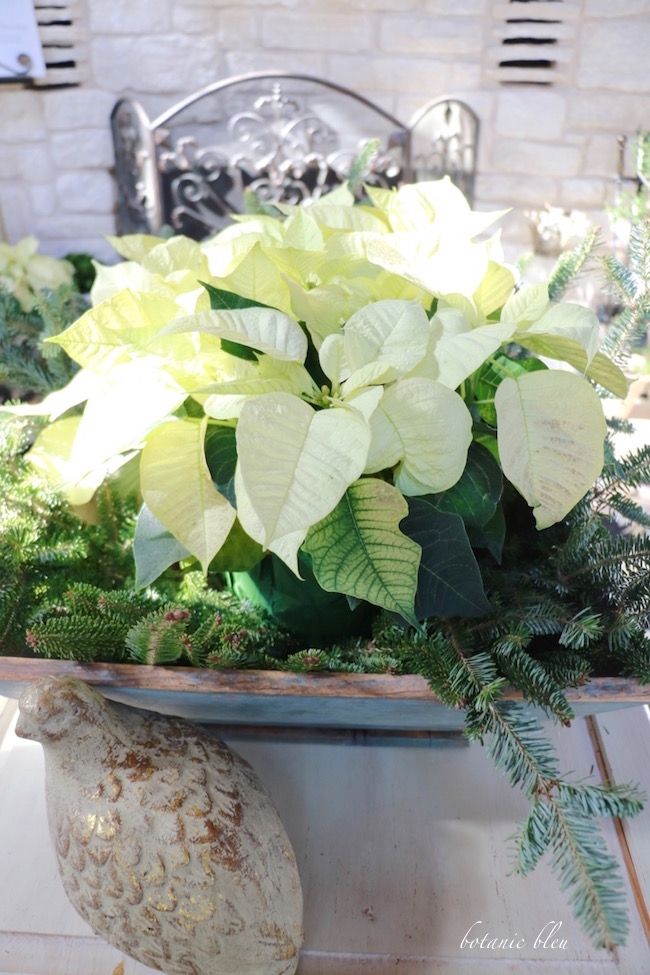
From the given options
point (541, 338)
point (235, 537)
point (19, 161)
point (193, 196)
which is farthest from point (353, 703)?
point (19, 161)

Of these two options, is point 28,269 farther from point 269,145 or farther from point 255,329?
point 255,329

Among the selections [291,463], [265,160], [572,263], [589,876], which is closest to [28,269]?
[265,160]

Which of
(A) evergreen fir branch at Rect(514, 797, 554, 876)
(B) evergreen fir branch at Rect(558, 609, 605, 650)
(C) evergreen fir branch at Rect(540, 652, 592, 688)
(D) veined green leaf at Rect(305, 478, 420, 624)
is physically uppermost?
(D) veined green leaf at Rect(305, 478, 420, 624)

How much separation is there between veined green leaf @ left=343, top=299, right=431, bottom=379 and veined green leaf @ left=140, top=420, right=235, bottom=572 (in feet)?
0.28

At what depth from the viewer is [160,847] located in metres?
0.38

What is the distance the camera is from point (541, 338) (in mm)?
383

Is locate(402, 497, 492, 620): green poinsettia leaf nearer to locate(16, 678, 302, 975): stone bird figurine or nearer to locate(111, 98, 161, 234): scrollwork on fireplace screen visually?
locate(16, 678, 302, 975): stone bird figurine

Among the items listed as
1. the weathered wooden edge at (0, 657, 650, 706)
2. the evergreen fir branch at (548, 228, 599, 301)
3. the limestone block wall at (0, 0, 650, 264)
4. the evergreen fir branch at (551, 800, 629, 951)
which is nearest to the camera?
the evergreen fir branch at (551, 800, 629, 951)

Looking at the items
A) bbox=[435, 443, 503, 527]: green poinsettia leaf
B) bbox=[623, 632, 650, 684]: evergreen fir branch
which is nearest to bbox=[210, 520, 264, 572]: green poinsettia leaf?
bbox=[435, 443, 503, 527]: green poinsettia leaf

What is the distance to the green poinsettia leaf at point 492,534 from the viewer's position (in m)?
A: 0.41

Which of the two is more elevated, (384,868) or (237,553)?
(237,553)

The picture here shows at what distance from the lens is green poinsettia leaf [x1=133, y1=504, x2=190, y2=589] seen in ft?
1.29

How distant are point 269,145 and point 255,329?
1.24m

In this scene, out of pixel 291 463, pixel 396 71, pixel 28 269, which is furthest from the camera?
pixel 396 71
